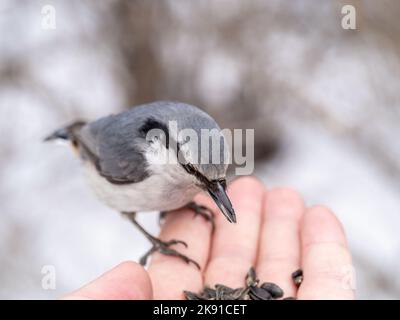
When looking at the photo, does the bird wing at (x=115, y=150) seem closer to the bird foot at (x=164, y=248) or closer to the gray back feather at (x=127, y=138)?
the gray back feather at (x=127, y=138)

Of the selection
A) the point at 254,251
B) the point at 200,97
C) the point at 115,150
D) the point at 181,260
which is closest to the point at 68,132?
the point at 115,150

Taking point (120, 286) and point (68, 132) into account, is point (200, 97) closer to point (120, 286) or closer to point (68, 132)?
point (68, 132)

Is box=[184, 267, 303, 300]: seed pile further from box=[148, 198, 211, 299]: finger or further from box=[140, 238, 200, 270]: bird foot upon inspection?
box=[140, 238, 200, 270]: bird foot

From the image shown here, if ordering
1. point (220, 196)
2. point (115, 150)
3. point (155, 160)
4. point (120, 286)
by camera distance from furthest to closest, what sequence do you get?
point (115, 150), point (155, 160), point (220, 196), point (120, 286)

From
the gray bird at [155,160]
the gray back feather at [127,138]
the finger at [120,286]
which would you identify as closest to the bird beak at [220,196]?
the gray bird at [155,160]

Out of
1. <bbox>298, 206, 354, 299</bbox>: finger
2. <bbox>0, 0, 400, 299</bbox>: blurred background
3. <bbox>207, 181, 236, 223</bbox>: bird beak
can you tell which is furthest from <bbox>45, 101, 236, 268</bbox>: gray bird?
<bbox>0, 0, 400, 299</bbox>: blurred background

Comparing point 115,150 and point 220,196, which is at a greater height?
point 115,150
